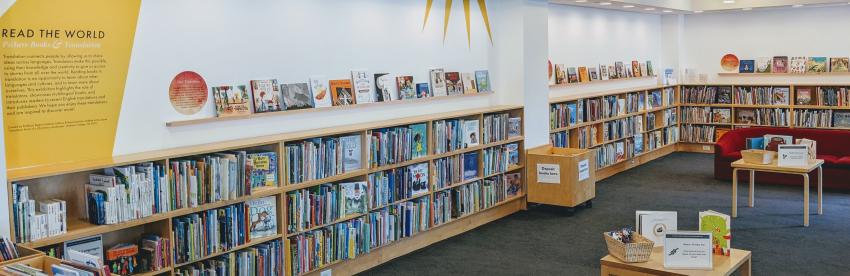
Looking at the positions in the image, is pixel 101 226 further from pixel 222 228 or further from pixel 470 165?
pixel 470 165

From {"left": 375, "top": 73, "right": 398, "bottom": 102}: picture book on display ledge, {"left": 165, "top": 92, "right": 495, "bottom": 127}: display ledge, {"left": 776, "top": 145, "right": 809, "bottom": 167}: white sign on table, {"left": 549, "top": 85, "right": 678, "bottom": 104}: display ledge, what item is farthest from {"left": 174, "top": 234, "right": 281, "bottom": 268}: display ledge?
{"left": 776, "top": 145, "right": 809, "bottom": 167}: white sign on table

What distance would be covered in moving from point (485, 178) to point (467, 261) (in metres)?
1.53

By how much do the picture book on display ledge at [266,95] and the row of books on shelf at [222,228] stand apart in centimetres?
72

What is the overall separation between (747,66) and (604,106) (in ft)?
12.2

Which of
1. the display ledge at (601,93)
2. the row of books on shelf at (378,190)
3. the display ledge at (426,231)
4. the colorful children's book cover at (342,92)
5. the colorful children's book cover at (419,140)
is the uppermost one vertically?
the colorful children's book cover at (342,92)

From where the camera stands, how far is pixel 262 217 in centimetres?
563

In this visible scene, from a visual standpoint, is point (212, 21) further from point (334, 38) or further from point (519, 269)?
point (519, 269)

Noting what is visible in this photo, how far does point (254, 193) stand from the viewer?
217 inches

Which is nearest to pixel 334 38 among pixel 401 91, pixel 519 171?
pixel 401 91

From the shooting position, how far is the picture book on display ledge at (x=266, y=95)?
5914 mm

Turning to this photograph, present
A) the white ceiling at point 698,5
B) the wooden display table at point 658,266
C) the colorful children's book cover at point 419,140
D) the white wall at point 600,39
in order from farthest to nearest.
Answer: the white ceiling at point 698,5, the white wall at point 600,39, the colorful children's book cover at point 419,140, the wooden display table at point 658,266

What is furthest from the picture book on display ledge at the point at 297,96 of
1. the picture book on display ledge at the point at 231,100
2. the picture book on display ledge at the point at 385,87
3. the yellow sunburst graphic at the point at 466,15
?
the yellow sunburst graphic at the point at 466,15

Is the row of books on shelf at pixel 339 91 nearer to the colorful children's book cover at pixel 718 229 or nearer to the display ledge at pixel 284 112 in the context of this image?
the display ledge at pixel 284 112

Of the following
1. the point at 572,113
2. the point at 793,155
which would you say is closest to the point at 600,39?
the point at 572,113
